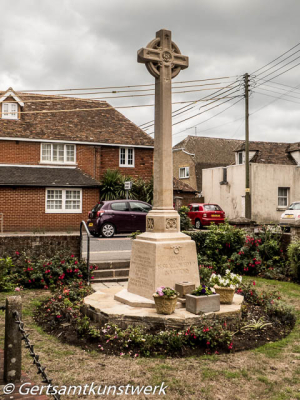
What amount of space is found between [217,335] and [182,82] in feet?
52.2

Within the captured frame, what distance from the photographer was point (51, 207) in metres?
22.5

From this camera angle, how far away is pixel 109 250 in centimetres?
1332

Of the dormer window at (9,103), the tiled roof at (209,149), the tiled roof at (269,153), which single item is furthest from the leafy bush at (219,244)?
the tiled roof at (209,149)

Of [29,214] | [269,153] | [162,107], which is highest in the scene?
[269,153]

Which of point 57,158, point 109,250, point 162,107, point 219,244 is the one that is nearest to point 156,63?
point 162,107

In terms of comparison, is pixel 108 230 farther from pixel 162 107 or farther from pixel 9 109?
pixel 9 109

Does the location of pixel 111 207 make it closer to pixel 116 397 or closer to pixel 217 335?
pixel 217 335

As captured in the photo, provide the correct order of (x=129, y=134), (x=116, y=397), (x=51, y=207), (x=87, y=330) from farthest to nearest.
Answer: (x=129, y=134), (x=51, y=207), (x=87, y=330), (x=116, y=397)

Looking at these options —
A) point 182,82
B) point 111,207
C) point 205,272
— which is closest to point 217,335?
point 205,272

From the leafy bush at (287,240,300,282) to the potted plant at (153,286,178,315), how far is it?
5636mm

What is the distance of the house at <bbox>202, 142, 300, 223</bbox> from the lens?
2833cm

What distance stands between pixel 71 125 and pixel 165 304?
70.7 feet

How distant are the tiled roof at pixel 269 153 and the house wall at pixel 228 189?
1.81m

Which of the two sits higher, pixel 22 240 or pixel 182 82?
pixel 182 82
